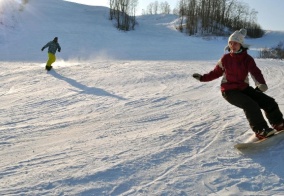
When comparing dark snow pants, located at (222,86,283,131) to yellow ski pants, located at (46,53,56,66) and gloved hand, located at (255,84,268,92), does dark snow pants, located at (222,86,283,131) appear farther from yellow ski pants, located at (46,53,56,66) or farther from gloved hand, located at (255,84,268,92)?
yellow ski pants, located at (46,53,56,66)

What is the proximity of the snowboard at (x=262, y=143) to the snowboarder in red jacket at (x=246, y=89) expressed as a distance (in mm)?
82

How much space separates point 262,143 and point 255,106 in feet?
1.50

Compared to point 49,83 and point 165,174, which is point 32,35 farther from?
point 165,174

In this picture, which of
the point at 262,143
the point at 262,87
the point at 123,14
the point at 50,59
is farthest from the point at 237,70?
the point at 123,14

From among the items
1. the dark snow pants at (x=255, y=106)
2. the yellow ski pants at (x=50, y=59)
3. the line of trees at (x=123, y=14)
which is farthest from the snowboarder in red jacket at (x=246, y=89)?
the line of trees at (x=123, y=14)

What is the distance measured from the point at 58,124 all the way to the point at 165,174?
2.69 metres

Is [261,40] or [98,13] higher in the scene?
[98,13]

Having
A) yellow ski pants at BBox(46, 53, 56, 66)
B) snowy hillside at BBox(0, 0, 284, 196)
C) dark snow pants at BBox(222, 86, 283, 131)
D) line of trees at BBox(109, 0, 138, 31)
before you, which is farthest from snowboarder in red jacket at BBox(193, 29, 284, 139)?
line of trees at BBox(109, 0, 138, 31)

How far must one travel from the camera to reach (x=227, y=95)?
4.36 metres

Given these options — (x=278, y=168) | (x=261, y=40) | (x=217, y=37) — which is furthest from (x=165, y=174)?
(x=261, y=40)

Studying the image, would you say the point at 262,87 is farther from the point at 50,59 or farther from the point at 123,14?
the point at 123,14

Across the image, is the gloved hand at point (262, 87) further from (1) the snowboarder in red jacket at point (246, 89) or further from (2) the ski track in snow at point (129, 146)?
(2) the ski track in snow at point (129, 146)

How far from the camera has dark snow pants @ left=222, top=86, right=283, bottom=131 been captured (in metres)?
3.96

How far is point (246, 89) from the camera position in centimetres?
435
